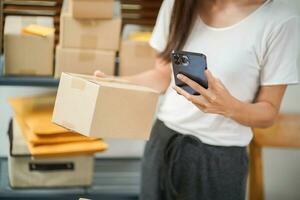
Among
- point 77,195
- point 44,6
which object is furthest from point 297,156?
point 44,6

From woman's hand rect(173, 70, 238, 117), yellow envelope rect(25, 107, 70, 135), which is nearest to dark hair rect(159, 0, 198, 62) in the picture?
woman's hand rect(173, 70, 238, 117)

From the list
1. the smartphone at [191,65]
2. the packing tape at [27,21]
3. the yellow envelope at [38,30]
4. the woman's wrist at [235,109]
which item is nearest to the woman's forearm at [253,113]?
the woman's wrist at [235,109]

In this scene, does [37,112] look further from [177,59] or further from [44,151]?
[177,59]

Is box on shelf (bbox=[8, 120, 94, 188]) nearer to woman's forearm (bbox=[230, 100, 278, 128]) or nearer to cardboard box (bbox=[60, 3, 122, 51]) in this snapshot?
cardboard box (bbox=[60, 3, 122, 51])

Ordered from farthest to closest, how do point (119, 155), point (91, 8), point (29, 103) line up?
point (119, 155), point (29, 103), point (91, 8)

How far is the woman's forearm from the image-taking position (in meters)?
1.14

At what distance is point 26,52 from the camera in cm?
177

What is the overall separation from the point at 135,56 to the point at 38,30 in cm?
38

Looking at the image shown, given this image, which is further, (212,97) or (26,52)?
(26,52)

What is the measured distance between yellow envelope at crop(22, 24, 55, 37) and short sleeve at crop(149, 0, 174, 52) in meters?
0.57

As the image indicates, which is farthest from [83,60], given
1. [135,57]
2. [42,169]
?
[42,169]

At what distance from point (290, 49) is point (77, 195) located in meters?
1.03

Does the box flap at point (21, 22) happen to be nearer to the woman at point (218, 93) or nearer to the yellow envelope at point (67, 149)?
the yellow envelope at point (67, 149)

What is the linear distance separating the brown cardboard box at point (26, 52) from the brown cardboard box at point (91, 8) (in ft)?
0.56
